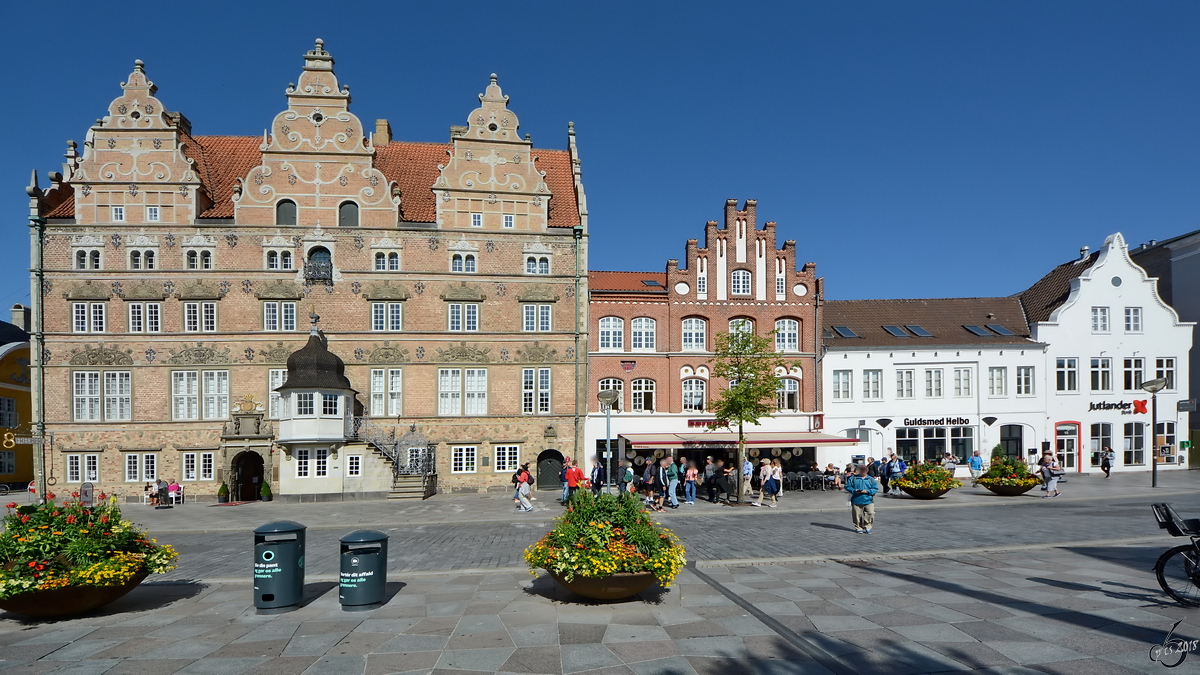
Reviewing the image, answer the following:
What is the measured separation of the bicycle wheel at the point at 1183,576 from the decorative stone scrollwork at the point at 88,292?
36255 mm

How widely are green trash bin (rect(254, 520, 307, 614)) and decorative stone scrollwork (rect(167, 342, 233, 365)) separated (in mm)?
23834

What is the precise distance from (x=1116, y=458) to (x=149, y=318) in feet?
155

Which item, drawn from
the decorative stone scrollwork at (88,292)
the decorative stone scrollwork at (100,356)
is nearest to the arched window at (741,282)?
the decorative stone scrollwork at (100,356)

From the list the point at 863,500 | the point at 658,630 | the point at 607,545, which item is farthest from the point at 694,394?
the point at 658,630

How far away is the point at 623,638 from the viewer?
870cm

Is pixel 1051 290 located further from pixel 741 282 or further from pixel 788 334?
pixel 741 282

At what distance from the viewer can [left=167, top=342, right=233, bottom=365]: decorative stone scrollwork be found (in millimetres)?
31047

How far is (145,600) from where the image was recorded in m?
11.1

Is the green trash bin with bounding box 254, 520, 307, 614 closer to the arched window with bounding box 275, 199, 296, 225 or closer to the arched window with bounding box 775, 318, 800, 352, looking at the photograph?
the arched window with bounding box 275, 199, 296, 225

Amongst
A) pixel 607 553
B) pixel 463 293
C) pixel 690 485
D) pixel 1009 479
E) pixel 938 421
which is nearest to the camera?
pixel 607 553

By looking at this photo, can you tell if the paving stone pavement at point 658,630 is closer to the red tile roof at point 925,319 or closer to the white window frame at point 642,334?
the white window frame at point 642,334

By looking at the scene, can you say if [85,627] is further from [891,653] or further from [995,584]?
[995,584]

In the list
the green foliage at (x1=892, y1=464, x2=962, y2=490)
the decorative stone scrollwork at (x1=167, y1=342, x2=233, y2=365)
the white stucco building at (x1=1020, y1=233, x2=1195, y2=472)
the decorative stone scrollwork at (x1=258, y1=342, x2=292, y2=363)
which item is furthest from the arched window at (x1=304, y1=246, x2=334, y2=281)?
the white stucco building at (x1=1020, y1=233, x2=1195, y2=472)

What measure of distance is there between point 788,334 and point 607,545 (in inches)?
1079
